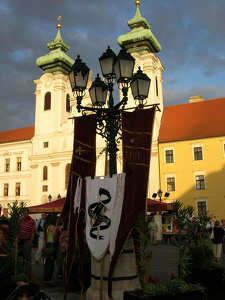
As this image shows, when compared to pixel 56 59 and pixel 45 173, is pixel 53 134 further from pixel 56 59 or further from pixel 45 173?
pixel 56 59

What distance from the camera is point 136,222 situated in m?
6.33

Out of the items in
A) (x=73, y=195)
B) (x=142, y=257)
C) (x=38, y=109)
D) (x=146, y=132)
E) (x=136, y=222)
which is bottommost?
(x=142, y=257)

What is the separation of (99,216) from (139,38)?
33.8 m

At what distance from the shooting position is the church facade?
36.9m

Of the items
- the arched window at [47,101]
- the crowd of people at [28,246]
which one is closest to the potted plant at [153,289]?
the crowd of people at [28,246]

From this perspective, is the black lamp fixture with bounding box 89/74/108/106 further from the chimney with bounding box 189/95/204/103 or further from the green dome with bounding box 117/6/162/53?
the chimney with bounding box 189/95/204/103

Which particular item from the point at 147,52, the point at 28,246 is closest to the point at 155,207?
the point at 28,246

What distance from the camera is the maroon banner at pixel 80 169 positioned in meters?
7.19

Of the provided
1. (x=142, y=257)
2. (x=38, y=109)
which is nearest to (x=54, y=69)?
(x=38, y=109)

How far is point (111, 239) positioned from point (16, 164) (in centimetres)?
4051

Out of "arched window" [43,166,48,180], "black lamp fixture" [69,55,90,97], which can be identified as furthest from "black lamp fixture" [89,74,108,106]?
"arched window" [43,166,48,180]

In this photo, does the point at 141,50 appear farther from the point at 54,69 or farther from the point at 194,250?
the point at 194,250

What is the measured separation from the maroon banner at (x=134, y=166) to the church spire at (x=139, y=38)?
31600 millimetres

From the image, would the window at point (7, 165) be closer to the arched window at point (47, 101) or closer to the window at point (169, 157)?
the arched window at point (47, 101)
